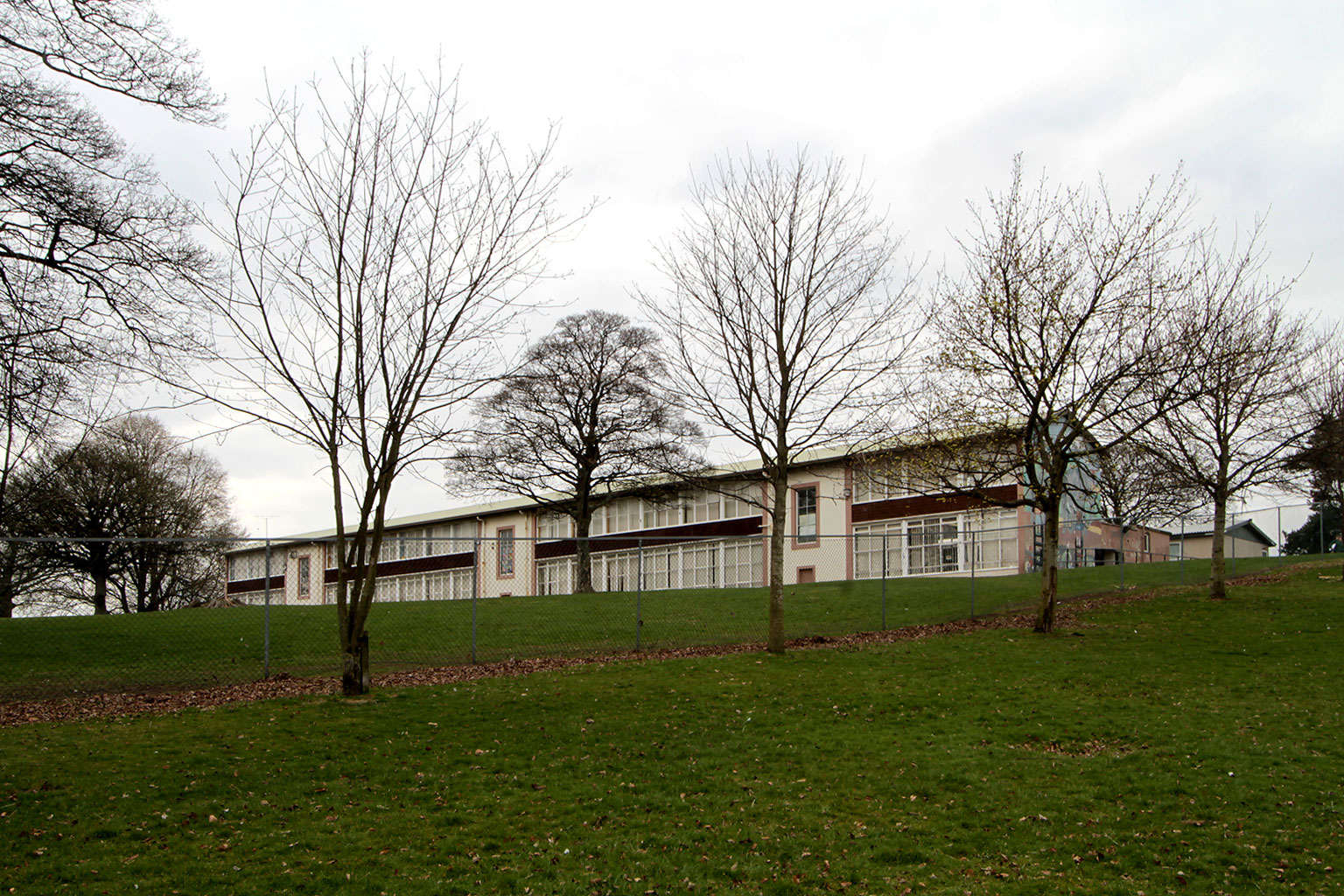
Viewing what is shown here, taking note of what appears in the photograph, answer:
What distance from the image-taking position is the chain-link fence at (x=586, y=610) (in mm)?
17438

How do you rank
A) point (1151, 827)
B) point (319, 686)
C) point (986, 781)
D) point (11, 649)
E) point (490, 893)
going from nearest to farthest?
point (490, 893), point (1151, 827), point (986, 781), point (319, 686), point (11, 649)

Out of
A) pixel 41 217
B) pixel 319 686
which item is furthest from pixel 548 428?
pixel 41 217

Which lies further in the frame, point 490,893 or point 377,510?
point 377,510

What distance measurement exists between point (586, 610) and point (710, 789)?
1710cm

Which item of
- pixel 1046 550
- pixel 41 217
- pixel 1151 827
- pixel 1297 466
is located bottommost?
pixel 1151 827

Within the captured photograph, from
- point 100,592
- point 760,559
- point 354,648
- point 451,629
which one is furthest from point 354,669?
point 100,592

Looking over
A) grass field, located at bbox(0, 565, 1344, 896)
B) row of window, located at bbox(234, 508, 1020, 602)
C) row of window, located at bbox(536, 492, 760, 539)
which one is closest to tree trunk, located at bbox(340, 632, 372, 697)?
grass field, located at bbox(0, 565, 1344, 896)

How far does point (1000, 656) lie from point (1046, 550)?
397cm

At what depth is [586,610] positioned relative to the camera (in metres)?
26.6

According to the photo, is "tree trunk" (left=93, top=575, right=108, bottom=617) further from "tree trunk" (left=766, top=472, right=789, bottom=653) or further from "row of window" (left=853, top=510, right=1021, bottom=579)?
"tree trunk" (left=766, top=472, right=789, bottom=653)

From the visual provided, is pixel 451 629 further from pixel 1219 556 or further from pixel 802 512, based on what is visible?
pixel 802 512

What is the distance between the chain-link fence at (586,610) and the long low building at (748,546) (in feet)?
0.46

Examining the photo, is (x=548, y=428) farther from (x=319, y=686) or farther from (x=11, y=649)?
(x=319, y=686)

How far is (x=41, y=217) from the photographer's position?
1130 centimetres
